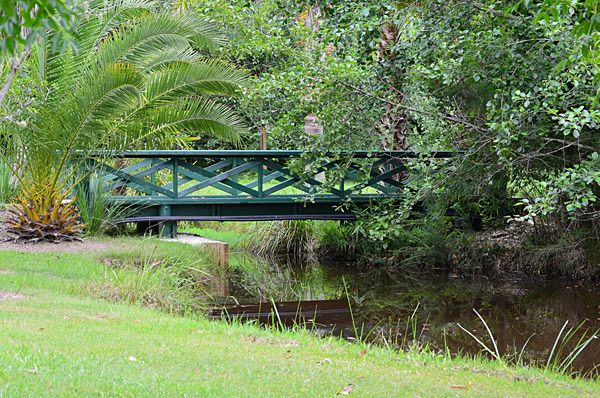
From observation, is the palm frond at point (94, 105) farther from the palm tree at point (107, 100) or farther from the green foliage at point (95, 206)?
the green foliage at point (95, 206)

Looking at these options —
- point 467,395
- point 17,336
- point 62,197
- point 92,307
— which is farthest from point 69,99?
point 467,395

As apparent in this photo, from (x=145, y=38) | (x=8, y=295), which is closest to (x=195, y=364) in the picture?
(x=8, y=295)

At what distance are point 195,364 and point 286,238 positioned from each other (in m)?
9.64

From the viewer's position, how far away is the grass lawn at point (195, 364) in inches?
153

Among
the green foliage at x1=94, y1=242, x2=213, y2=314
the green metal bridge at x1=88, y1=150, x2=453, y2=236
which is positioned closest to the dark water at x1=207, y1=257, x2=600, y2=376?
the green foliage at x1=94, y1=242, x2=213, y2=314

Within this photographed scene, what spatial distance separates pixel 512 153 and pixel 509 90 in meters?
1.21

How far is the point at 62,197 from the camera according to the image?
10.1 metres

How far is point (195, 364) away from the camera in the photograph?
14.5 ft

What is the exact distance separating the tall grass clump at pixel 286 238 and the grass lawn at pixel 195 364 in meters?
7.60

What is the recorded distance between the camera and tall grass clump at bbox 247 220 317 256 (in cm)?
1399

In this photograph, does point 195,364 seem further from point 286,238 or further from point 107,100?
point 286,238

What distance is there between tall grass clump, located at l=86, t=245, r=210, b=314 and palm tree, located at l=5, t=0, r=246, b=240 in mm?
1550

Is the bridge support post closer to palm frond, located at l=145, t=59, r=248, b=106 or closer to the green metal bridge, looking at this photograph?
the green metal bridge

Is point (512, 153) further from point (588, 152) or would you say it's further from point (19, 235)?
point (19, 235)
